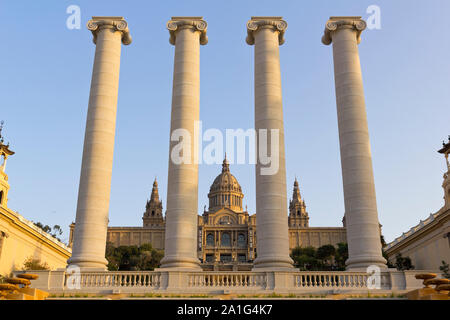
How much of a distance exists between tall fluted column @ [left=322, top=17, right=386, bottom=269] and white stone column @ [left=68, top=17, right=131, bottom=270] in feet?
114

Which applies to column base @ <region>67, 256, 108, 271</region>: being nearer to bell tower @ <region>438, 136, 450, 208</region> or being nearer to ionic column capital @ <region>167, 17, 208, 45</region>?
ionic column capital @ <region>167, 17, 208, 45</region>

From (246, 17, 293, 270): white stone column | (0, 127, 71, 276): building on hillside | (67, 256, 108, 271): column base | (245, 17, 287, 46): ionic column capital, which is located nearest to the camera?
(67, 256, 108, 271): column base

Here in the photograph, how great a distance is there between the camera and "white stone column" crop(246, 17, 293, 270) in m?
67.8

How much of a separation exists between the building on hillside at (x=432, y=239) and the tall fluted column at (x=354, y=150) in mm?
62251

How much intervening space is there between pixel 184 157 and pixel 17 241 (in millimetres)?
80561

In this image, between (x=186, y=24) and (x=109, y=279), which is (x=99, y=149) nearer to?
(x=109, y=279)

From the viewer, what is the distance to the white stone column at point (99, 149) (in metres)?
67.2

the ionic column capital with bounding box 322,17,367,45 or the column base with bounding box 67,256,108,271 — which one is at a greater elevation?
the ionic column capital with bounding box 322,17,367,45

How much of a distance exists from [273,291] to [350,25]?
45.8 m

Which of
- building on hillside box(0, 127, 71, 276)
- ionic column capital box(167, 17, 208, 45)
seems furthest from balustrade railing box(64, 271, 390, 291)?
building on hillside box(0, 127, 71, 276)

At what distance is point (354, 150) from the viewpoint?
2810 inches

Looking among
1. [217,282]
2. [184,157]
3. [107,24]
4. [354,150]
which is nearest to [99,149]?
[184,157]

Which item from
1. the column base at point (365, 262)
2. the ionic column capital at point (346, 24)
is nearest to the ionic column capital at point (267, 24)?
the ionic column capital at point (346, 24)
